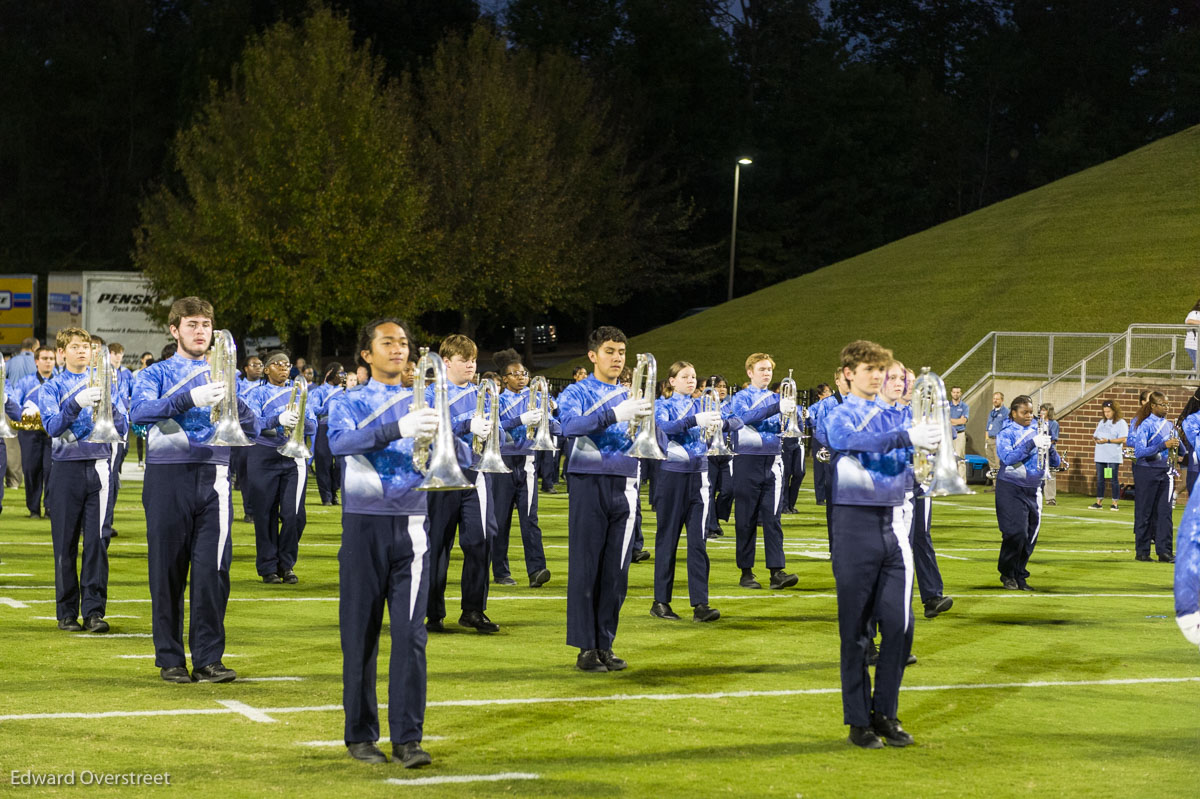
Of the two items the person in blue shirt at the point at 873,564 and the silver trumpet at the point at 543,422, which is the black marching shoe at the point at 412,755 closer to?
the person in blue shirt at the point at 873,564

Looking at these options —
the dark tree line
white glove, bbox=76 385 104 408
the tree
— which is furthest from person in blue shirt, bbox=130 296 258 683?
the dark tree line

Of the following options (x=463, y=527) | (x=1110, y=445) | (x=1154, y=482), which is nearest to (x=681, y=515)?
(x=463, y=527)

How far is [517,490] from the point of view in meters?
14.1

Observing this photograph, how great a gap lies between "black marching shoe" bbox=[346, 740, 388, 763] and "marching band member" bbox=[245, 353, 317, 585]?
678 cm

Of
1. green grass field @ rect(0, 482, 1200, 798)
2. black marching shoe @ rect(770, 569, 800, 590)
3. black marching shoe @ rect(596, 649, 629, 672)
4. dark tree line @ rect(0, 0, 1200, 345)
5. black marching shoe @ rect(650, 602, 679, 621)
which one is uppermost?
dark tree line @ rect(0, 0, 1200, 345)

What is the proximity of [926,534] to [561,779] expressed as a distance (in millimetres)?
6176

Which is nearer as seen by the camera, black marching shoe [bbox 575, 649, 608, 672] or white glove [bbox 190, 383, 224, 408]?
white glove [bbox 190, 383, 224, 408]

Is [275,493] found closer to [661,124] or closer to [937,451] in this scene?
[937,451]

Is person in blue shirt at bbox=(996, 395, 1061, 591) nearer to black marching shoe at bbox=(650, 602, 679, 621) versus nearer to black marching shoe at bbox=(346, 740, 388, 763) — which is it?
black marching shoe at bbox=(650, 602, 679, 621)

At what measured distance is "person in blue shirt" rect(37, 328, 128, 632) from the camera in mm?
10336

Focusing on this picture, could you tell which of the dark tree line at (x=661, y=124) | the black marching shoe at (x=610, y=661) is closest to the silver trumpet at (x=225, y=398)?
the black marching shoe at (x=610, y=661)

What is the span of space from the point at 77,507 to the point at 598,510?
381 cm

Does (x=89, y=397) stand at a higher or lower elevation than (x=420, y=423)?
higher

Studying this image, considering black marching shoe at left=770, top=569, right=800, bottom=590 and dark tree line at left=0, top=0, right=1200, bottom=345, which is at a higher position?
dark tree line at left=0, top=0, right=1200, bottom=345
